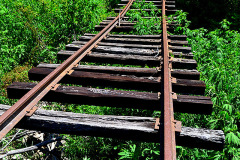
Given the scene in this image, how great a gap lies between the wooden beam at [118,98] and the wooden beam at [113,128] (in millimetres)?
404

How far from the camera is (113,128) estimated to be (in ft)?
7.29

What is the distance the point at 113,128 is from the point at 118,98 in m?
0.57

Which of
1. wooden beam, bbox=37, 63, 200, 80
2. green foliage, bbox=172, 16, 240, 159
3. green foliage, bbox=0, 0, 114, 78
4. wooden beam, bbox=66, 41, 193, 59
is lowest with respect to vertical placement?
green foliage, bbox=172, 16, 240, 159

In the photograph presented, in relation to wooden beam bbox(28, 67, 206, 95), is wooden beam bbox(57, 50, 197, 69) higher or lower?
higher

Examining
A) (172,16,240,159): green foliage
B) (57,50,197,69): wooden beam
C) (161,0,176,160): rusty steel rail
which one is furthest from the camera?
(57,50,197,69): wooden beam

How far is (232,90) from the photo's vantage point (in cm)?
386

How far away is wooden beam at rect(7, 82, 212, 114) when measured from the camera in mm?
2596

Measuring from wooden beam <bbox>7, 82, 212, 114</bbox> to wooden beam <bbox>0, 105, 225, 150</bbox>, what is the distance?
1.32ft

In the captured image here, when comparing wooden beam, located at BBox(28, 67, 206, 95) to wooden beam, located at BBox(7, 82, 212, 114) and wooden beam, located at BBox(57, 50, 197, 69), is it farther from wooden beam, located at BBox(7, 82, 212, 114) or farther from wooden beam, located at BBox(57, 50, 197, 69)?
wooden beam, located at BBox(57, 50, 197, 69)

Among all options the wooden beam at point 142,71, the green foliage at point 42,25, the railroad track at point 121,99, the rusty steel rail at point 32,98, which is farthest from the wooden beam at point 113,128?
the green foliage at point 42,25

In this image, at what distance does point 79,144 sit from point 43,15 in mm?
5026

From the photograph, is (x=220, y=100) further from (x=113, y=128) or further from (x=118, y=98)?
(x=113, y=128)

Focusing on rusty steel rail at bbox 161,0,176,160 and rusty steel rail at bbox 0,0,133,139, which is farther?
rusty steel rail at bbox 0,0,133,139

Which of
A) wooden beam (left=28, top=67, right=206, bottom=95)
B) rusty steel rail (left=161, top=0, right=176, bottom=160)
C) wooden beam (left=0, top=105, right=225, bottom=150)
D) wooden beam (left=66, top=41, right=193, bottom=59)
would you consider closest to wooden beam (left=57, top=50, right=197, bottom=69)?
wooden beam (left=66, top=41, right=193, bottom=59)
